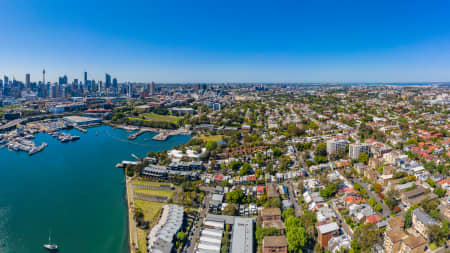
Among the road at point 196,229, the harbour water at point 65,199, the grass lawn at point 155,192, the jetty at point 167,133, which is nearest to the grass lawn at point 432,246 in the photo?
the road at point 196,229

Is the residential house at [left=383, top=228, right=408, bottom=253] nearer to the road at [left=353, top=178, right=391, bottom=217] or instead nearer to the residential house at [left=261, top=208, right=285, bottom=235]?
the road at [left=353, top=178, right=391, bottom=217]

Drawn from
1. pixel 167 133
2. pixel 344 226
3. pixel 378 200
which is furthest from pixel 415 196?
pixel 167 133

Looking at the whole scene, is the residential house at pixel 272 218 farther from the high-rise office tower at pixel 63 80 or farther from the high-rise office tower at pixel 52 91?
the high-rise office tower at pixel 63 80

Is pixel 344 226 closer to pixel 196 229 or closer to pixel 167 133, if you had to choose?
pixel 196 229

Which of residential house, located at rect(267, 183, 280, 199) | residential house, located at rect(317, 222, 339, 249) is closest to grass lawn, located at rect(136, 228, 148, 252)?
residential house, located at rect(267, 183, 280, 199)

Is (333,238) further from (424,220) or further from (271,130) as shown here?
(271,130)
